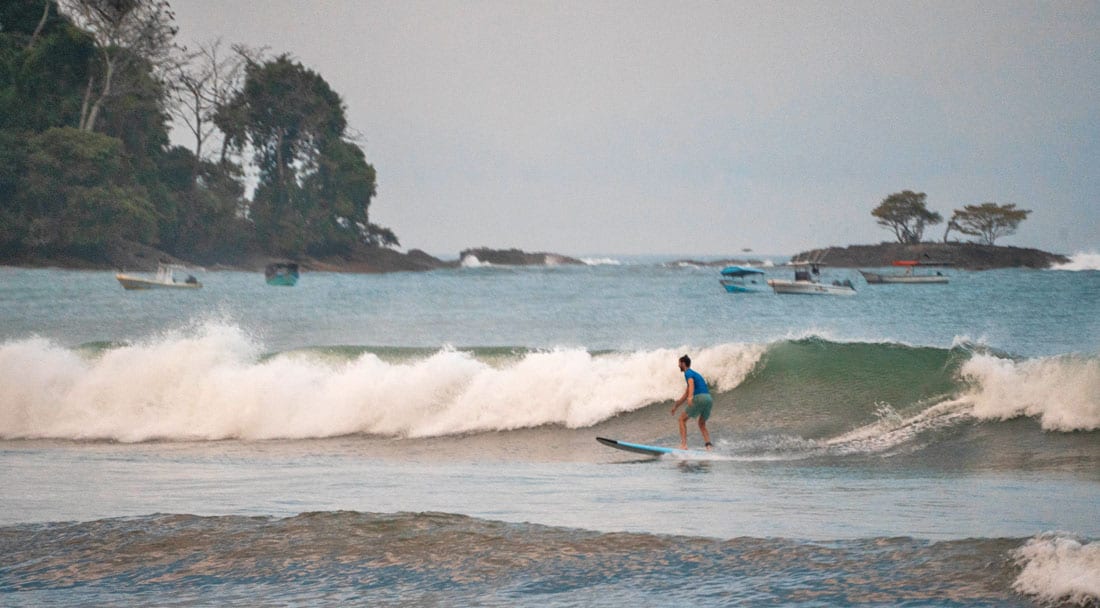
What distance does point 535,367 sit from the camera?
760 inches

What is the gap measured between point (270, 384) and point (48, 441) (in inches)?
148

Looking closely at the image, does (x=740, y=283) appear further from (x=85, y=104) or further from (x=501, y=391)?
(x=85, y=104)

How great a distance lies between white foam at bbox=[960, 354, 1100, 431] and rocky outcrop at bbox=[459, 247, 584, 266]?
8202 centimetres

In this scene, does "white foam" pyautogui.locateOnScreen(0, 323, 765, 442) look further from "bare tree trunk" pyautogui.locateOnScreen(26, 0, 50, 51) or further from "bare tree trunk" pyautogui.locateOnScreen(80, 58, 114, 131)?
"bare tree trunk" pyautogui.locateOnScreen(26, 0, 50, 51)

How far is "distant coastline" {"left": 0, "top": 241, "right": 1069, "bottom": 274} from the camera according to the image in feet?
232

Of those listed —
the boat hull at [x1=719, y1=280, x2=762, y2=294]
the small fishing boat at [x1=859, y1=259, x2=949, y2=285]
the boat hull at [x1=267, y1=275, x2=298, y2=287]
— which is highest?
the small fishing boat at [x1=859, y1=259, x2=949, y2=285]

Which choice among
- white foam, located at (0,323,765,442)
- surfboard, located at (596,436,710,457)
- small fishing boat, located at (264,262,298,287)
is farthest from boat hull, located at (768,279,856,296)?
surfboard, located at (596,436,710,457)

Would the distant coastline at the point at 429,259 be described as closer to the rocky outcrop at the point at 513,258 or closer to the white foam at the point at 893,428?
the rocky outcrop at the point at 513,258

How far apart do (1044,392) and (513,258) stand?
284 feet

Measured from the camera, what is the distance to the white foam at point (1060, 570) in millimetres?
6969

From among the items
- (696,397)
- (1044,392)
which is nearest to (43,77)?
(696,397)

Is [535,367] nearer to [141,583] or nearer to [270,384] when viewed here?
[270,384]

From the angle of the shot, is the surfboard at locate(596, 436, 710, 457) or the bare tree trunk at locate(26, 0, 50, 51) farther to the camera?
the bare tree trunk at locate(26, 0, 50, 51)

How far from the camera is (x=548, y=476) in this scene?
42.7 feet
